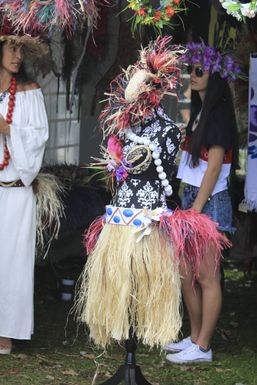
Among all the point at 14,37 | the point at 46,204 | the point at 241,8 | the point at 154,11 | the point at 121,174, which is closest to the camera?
the point at 241,8

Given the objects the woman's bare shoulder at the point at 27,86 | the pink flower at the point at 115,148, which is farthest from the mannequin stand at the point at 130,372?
the woman's bare shoulder at the point at 27,86

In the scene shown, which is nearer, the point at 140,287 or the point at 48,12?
the point at 140,287

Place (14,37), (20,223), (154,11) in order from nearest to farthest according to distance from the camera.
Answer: (154,11) < (14,37) < (20,223)

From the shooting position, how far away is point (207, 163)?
487 cm

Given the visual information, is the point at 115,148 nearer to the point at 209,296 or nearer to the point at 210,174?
the point at 210,174

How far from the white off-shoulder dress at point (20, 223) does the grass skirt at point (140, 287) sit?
932mm

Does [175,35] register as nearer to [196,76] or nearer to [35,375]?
[196,76]

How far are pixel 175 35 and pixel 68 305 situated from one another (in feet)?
6.86

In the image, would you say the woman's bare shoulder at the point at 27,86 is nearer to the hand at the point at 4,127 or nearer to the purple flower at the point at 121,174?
the hand at the point at 4,127

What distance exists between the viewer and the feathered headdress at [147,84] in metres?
→ 4.18

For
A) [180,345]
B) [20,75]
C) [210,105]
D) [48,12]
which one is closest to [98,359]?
[180,345]

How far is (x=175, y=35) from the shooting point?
625 cm

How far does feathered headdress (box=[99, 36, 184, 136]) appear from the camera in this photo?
4176mm

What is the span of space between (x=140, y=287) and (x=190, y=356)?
3.25ft
